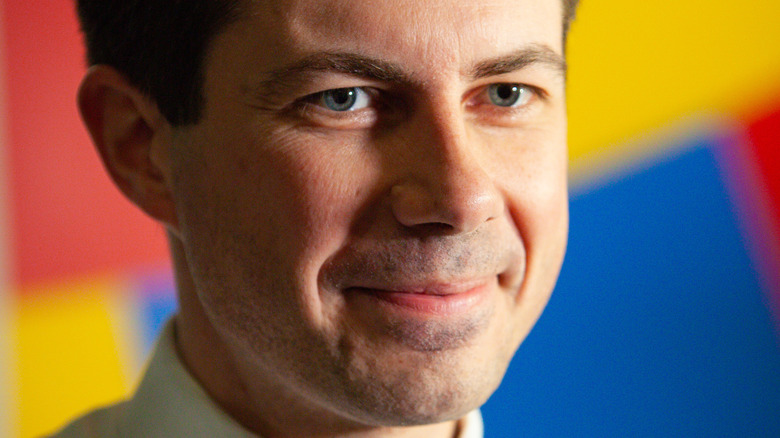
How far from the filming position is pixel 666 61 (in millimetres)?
2123

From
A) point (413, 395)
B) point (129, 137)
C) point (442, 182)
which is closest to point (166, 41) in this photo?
point (129, 137)

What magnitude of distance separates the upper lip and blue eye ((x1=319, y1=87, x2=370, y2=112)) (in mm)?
244

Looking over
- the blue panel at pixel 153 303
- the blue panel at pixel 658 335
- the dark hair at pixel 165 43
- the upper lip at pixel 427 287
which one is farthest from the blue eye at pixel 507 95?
the blue panel at pixel 153 303

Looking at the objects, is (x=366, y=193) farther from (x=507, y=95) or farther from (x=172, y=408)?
(x=172, y=408)

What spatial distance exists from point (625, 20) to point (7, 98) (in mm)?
2034

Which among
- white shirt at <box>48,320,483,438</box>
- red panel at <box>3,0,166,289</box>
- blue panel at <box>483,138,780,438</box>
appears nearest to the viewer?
white shirt at <box>48,320,483,438</box>

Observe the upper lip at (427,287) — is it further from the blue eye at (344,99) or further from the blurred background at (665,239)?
the blurred background at (665,239)

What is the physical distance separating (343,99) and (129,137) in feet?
1.38

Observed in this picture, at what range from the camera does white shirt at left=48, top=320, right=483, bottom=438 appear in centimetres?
119

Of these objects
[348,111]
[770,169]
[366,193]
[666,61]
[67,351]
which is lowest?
[67,351]

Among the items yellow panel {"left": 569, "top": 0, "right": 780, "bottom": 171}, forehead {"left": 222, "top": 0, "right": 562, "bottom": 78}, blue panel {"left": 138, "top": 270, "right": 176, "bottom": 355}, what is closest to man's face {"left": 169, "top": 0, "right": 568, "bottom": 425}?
forehead {"left": 222, "top": 0, "right": 562, "bottom": 78}

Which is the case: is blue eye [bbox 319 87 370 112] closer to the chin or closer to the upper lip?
the upper lip

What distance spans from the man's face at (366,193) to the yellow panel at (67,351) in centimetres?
173

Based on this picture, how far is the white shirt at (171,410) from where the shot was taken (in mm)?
1191
